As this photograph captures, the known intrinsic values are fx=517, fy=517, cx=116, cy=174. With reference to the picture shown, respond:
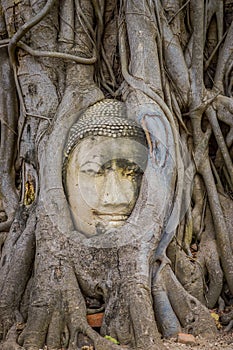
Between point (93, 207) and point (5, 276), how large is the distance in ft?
2.46

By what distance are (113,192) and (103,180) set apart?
13 cm

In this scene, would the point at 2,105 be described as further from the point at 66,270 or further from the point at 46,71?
the point at 66,270

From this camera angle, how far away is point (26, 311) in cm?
336

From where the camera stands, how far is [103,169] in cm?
353

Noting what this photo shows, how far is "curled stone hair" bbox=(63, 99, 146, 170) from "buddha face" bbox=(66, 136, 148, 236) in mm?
35

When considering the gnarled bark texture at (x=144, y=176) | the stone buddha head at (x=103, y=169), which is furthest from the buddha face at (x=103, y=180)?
the gnarled bark texture at (x=144, y=176)

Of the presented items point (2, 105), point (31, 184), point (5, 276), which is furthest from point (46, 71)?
point (5, 276)

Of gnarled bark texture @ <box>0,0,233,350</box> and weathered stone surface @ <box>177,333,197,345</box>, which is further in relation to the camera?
gnarled bark texture @ <box>0,0,233,350</box>

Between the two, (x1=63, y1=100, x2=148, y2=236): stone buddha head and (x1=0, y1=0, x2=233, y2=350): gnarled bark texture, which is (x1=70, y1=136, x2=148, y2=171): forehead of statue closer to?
(x1=63, y1=100, x2=148, y2=236): stone buddha head

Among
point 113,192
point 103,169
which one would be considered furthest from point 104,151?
point 113,192

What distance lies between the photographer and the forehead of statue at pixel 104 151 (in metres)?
3.54

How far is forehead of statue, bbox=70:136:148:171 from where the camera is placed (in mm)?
3539

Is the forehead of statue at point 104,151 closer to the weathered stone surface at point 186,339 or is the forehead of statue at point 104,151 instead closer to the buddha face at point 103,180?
the buddha face at point 103,180

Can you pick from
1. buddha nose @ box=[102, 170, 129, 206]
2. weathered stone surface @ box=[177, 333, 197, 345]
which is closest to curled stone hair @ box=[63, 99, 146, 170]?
buddha nose @ box=[102, 170, 129, 206]
